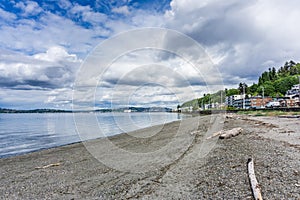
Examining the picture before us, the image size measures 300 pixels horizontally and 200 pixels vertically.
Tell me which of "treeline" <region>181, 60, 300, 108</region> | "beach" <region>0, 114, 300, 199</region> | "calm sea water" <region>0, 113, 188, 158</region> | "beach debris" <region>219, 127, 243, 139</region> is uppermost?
"treeline" <region>181, 60, 300, 108</region>

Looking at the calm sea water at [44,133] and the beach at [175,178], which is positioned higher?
the beach at [175,178]

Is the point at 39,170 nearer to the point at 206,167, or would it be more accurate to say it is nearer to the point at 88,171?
the point at 88,171

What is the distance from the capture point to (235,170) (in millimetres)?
7301

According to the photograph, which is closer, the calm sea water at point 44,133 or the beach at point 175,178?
the beach at point 175,178

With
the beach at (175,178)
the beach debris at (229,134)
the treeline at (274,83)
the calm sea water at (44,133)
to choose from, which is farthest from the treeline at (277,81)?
the beach at (175,178)

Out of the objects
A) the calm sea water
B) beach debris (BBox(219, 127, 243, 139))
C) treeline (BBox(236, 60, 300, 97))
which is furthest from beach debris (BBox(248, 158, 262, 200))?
treeline (BBox(236, 60, 300, 97))

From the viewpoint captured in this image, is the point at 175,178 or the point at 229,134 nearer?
the point at 175,178

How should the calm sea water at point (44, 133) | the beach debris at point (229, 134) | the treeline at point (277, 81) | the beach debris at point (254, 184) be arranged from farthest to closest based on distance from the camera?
1. the treeline at point (277, 81)
2. the calm sea water at point (44, 133)
3. the beach debris at point (229, 134)
4. the beach debris at point (254, 184)

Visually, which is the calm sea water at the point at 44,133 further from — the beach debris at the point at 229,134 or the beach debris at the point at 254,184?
the beach debris at the point at 254,184

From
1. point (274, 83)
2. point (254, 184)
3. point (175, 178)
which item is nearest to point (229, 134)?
point (175, 178)

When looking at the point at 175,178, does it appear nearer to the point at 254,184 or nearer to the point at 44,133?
the point at 254,184

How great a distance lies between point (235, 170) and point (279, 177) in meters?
1.33

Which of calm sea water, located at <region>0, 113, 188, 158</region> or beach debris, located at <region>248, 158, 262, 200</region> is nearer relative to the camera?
beach debris, located at <region>248, 158, 262, 200</region>

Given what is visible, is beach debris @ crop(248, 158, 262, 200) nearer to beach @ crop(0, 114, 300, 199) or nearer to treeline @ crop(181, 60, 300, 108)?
beach @ crop(0, 114, 300, 199)
